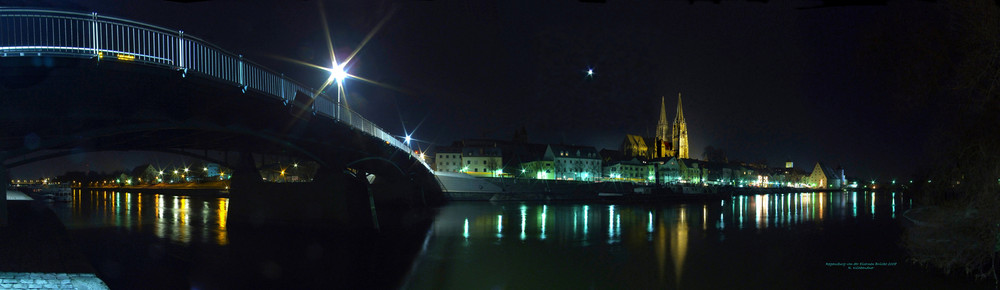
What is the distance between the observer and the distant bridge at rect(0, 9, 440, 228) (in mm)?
12992

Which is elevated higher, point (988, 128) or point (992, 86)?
point (992, 86)

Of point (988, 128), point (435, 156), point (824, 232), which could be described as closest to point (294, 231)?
point (988, 128)

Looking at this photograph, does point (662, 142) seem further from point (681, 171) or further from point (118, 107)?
point (118, 107)

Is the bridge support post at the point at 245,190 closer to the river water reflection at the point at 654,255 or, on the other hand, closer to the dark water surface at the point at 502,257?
the dark water surface at the point at 502,257

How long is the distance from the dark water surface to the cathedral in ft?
406

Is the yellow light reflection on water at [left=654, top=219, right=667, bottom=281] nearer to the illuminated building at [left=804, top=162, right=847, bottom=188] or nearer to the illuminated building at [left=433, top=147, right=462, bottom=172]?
the illuminated building at [left=433, top=147, right=462, bottom=172]

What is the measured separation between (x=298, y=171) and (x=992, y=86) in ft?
368

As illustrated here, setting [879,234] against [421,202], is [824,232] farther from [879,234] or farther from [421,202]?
[421,202]

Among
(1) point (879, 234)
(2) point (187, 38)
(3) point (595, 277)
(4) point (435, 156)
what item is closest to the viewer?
(2) point (187, 38)

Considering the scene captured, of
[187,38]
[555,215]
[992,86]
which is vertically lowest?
[555,215]

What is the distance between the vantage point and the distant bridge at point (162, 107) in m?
13.0

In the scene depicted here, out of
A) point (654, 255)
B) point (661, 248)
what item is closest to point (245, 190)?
point (654, 255)

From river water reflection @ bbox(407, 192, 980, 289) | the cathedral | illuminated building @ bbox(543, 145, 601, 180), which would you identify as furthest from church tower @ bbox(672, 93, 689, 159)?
river water reflection @ bbox(407, 192, 980, 289)

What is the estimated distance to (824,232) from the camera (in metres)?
37.2
